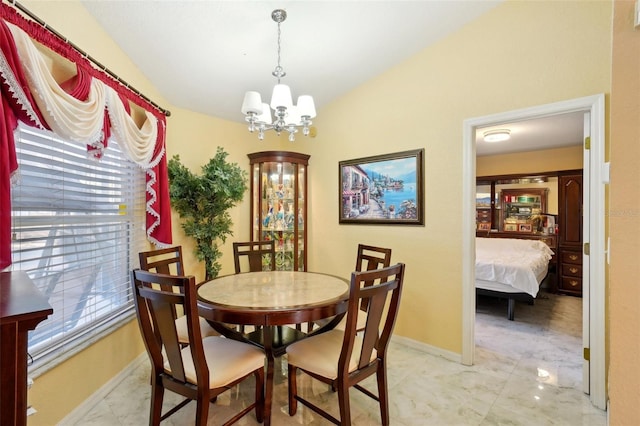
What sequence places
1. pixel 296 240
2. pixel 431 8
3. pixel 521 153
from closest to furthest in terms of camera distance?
pixel 431 8 < pixel 296 240 < pixel 521 153

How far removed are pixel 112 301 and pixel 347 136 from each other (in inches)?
106

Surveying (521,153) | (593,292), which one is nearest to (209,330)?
(593,292)

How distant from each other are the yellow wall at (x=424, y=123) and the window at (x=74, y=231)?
22 cm

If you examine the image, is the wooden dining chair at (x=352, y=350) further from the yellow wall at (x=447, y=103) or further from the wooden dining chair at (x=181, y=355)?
the yellow wall at (x=447, y=103)

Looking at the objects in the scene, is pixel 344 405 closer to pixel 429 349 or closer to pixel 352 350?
pixel 352 350

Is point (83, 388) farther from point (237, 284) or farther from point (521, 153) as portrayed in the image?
point (521, 153)

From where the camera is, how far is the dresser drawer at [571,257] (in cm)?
450

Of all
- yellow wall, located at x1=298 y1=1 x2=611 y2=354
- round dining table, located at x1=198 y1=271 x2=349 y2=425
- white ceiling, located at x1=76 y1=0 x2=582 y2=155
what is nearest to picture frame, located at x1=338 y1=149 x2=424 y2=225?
yellow wall, located at x1=298 y1=1 x2=611 y2=354

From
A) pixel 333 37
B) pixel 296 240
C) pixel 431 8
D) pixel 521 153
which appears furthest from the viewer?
pixel 521 153

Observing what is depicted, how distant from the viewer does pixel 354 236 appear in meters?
3.38

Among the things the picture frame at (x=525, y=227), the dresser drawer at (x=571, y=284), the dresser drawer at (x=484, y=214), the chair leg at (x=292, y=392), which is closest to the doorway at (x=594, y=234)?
the chair leg at (x=292, y=392)

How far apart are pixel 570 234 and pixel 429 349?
3519 mm

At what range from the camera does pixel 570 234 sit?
4.61m

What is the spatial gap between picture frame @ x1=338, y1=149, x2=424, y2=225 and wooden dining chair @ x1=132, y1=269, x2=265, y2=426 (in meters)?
1.87
